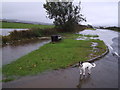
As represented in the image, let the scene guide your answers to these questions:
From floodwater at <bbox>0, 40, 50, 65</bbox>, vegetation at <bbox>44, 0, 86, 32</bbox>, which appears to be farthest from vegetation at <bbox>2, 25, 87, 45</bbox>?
vegetation at <bbox>44, 0, 86, 32</bbox>

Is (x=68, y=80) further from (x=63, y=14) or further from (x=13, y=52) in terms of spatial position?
(x=63, y=14)

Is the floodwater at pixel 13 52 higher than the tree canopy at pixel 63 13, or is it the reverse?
the tree canopy at pixel 63 13

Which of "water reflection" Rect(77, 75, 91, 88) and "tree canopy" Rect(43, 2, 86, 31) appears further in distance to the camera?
"tree canopy" Rect(43, 2, 86, 31)

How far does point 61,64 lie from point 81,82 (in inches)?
101

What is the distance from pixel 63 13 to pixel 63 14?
33 centimetres

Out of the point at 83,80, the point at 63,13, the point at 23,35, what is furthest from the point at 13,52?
the point at 63,13

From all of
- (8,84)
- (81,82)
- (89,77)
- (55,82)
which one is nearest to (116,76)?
(89,77)

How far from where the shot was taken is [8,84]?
679 centimetres

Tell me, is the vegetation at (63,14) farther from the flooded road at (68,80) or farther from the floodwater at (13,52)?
the flooded road at (68,80)

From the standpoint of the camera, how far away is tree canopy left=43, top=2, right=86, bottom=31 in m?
37.4

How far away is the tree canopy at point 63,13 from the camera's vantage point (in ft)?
123

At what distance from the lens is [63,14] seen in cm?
3800

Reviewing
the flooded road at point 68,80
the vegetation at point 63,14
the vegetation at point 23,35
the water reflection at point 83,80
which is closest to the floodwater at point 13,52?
the vegetation at point 23,35

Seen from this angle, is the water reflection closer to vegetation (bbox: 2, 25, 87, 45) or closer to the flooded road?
the flooded road
